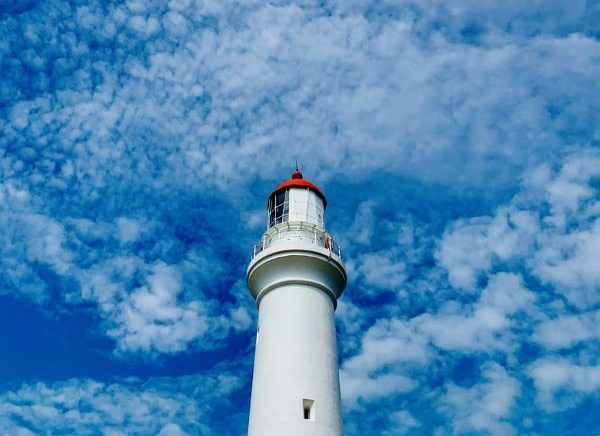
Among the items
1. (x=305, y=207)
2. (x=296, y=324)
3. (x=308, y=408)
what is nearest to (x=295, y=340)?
(x=296, y=324)

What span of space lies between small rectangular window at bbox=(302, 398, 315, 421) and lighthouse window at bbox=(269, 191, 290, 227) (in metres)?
4.97

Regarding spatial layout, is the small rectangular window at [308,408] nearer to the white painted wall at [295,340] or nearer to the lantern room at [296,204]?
the white painted wall at [295,340]

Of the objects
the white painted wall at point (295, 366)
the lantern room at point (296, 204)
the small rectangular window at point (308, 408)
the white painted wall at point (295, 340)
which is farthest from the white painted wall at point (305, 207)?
the small rectangular window at point (308, 408)

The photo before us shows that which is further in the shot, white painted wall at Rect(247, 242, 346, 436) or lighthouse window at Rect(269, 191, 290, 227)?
lighthouse window at Rect(269, 191, 290, 227)

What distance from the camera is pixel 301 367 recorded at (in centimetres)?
1401

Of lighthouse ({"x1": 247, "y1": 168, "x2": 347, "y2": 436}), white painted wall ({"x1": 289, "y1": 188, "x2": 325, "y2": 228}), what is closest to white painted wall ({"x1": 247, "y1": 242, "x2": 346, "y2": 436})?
lighthouse ({"x1": 247, "y1": 168, "x2": 347, "y2": 436})

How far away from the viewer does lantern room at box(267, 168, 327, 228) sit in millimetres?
17172

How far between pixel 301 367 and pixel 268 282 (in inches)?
95.4

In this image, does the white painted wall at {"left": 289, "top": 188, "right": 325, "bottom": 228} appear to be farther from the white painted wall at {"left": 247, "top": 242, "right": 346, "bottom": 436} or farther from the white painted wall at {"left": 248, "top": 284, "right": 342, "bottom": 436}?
the white painted wall at {"left": 248, "top": 284, "right": 342, "bottom": 436}

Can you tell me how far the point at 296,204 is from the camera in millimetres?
17328

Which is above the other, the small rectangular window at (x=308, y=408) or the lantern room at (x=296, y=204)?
the lantern room at (x=296, y=204)

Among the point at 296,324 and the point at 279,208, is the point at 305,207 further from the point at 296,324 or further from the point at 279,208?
the point at 296,324

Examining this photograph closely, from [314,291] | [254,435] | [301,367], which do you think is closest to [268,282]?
[314,291]

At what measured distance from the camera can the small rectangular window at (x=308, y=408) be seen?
534 inches
